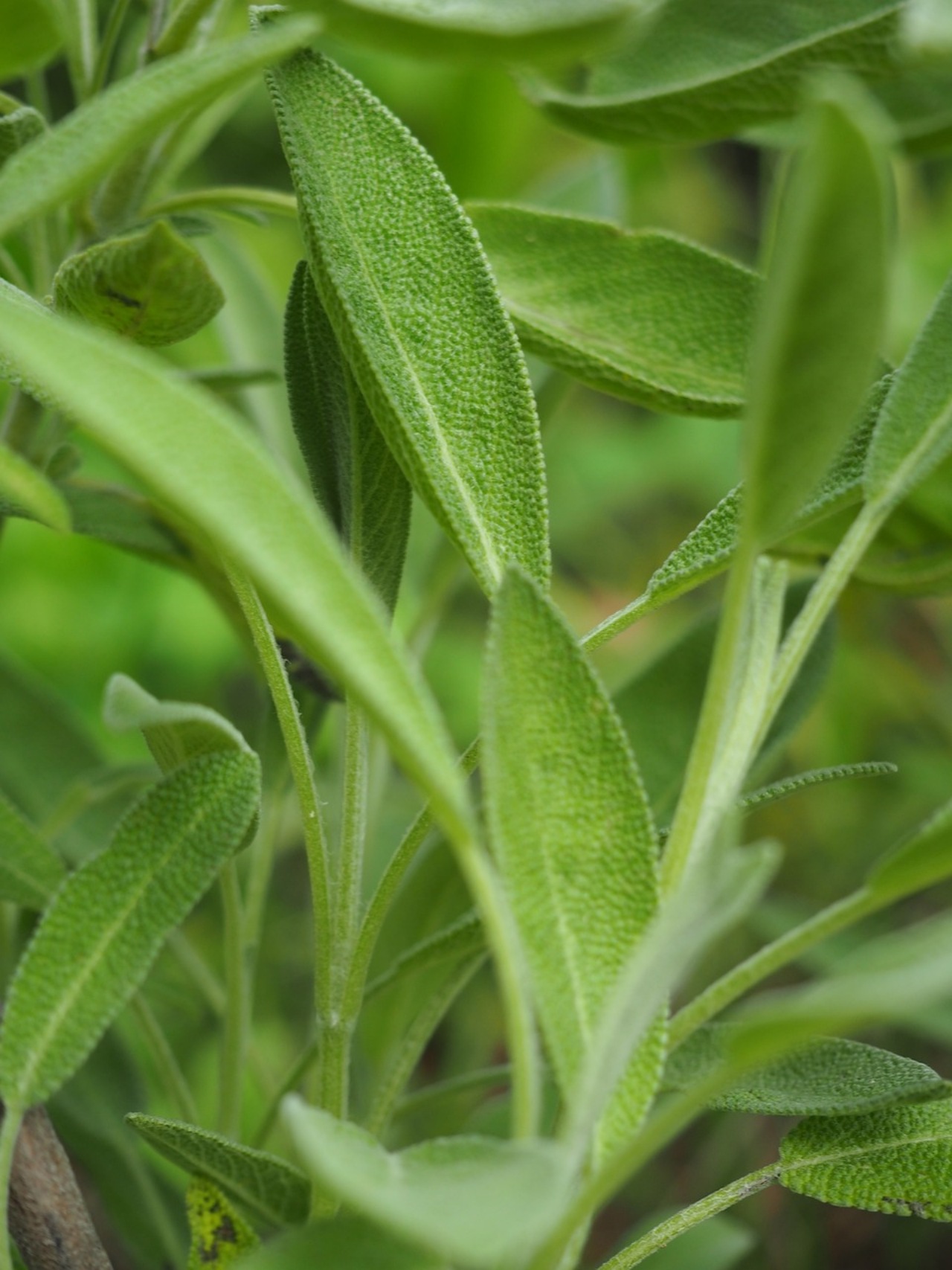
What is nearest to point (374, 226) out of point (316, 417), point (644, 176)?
point (316, 417)

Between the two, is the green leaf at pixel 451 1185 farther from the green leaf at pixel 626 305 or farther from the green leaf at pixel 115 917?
the green leaf at pixel 626 305

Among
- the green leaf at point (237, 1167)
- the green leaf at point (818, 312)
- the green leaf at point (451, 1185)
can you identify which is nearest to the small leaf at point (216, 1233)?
the green leaf at point (237, 1167)

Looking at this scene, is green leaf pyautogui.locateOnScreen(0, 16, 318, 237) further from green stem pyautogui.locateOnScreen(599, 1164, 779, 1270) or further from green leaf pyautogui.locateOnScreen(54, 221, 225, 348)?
green stem pyautogui.locateOnScreen(599, 1164, 779, 1270)

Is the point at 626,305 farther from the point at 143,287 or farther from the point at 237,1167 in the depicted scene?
the point at 237,1167

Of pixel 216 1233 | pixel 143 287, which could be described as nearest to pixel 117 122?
pixel 143 287

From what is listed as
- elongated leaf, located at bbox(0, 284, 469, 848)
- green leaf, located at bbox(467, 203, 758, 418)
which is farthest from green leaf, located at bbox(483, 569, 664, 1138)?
green leaf, located at bbox(467, 203, 758, 418)

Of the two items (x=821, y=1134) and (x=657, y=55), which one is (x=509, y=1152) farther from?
(x=657, y=55)
